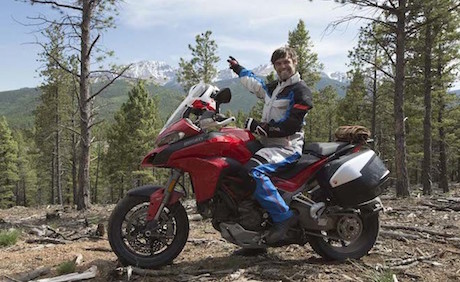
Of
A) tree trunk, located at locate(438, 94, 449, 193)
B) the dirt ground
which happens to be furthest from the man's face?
tree trunk, located at locate(438, 94, 449, 193)

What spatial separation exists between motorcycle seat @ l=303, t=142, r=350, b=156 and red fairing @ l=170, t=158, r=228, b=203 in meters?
1.23

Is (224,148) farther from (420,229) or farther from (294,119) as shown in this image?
(420,229)

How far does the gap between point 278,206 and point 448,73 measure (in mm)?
23104

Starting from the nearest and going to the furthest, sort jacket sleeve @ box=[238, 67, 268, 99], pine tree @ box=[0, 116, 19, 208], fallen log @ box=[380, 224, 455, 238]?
jacket sleeve @ box=[238, 67, 268, 99] < fallen log @ box=[380, 224, 455, 238] < pine tree @ box=[0, 116, 19, 208]

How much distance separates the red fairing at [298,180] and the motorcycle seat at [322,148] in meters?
0.10

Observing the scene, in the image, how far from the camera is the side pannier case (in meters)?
4.58

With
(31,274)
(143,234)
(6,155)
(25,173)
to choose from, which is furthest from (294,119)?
(25,173)

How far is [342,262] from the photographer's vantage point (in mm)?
4742

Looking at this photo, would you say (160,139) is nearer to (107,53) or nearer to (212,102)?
(212,102)

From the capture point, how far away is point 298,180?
15.1 ft

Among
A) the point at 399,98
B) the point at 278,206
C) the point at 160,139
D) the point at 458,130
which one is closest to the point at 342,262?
the point at 278,206

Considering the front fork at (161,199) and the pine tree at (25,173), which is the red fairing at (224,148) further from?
the pine tree at (25,173)

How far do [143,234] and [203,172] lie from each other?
947 mm

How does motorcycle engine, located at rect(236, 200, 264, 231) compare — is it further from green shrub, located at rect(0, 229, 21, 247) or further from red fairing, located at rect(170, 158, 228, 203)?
green shrub, located at rect(0, 229, 21, 247)
